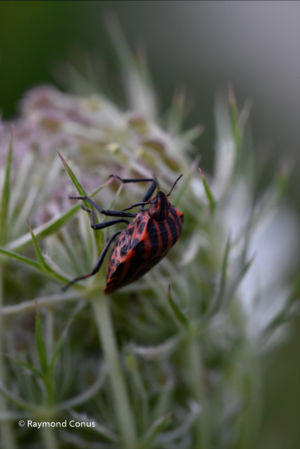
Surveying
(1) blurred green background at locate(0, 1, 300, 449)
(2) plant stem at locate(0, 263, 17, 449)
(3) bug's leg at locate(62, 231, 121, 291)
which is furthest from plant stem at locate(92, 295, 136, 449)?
(1) blurred green background at locate(0, 1, 300, 449)

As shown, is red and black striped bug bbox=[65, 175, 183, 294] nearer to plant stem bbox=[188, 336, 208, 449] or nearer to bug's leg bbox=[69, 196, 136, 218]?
bug's leg bbox=[69, 196, 136, 218]

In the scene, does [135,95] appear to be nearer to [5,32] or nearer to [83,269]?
[83,269]

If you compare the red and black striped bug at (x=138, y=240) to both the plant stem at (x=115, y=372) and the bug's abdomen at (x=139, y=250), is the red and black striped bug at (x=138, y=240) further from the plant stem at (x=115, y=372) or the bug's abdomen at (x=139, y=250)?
the plant stem at (x=115, y=372)

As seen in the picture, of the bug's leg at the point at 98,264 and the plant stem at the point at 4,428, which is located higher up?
the bug's leg at the point at 98,264

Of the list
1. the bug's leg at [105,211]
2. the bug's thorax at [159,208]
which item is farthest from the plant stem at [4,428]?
the bug's thorax at [159,208]

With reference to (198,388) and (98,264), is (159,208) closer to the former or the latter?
(98,264)

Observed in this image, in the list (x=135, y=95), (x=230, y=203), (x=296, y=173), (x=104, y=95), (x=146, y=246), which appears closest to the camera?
(x=146, y=246)

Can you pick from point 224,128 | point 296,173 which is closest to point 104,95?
point 224,128

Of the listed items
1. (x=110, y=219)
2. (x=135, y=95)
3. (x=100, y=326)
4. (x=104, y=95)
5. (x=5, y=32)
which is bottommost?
(x=100, y=326)
